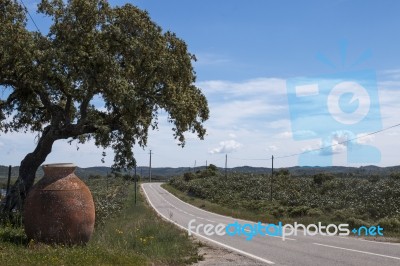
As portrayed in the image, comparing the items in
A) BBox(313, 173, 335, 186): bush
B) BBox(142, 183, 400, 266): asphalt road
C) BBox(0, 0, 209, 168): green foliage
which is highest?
BBox(0, 0, 209, 168): green foliage

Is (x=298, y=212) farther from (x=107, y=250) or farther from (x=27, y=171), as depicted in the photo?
(x=107, y=250)

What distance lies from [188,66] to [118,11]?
3.55 m

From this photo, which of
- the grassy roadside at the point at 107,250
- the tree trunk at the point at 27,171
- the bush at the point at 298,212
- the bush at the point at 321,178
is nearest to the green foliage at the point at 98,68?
the tree trunk at the point at 27,171

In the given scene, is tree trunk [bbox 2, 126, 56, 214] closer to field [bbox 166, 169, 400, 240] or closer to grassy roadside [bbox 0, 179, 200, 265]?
grassy roadside [bbox 0, 179, 200, 265]

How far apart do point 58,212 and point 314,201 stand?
34352 mm

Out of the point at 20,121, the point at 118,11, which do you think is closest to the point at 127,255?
the point at 118,11

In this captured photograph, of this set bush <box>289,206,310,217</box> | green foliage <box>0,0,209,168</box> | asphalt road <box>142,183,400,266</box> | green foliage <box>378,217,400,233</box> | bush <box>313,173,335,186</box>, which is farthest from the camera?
bush <box>313,173,335,186</box>

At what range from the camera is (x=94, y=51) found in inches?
650

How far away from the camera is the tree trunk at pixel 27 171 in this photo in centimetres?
1650

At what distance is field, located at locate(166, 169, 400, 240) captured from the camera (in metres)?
28.9

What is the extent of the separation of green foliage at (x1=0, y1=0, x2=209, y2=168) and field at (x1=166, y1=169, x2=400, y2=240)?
10.7 m

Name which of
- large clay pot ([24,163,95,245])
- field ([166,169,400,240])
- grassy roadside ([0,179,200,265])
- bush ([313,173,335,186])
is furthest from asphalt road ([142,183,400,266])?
bush ([313,173,335,186])

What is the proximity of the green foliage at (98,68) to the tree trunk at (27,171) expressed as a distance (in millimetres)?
172

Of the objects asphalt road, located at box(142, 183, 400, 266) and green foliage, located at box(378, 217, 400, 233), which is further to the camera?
green foliage, located at box(378, 217, 400, 233)
